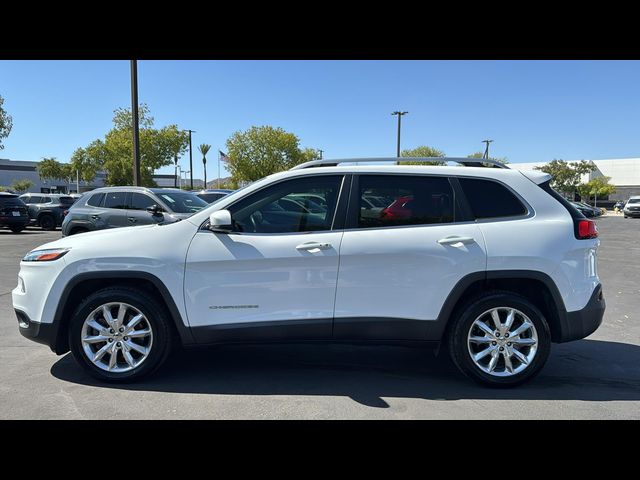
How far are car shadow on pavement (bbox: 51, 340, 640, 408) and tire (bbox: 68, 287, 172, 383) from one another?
133mm

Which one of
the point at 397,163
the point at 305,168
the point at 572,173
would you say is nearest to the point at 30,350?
the point at 305,168

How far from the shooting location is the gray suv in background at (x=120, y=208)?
397 inches

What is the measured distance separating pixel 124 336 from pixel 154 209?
248 inches

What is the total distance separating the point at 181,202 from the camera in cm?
1055

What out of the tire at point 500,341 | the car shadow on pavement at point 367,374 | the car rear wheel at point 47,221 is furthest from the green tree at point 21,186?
the tire at point 500,341

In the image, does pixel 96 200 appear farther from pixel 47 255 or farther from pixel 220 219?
pixel 220 219

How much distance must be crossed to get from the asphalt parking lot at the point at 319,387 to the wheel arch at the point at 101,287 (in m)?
0.43

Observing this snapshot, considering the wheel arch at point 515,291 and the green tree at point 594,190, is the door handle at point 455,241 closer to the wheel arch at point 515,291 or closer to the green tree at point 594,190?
the wheel arch at point 515,291

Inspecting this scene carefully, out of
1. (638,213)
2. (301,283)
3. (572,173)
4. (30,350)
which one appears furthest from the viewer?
(572,173)

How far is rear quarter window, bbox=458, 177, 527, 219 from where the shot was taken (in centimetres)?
384

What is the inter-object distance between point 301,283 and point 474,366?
158 cm

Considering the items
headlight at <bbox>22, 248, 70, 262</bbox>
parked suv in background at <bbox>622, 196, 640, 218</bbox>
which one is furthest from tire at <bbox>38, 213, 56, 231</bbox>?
parked suv in background at <bbox>622, 196, 640, 218</bbox>

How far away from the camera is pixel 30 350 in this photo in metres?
4.75
